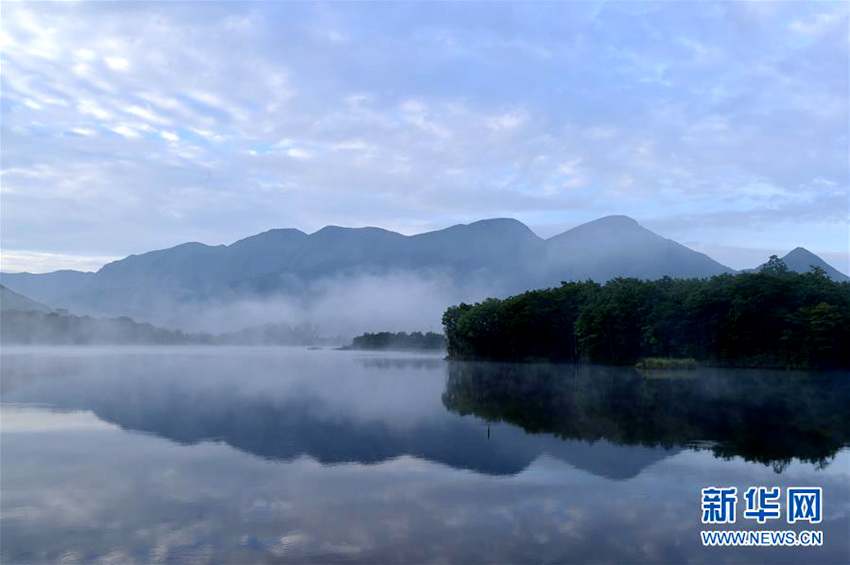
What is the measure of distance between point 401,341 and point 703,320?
9834cm

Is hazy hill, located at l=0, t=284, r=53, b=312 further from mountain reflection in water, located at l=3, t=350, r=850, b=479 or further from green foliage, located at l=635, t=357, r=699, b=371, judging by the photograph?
green foliage, located at l=635, t=357, r=699, b=371

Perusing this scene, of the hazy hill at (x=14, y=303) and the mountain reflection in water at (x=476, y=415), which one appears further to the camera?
the hazy hill at (x=14, y=303)

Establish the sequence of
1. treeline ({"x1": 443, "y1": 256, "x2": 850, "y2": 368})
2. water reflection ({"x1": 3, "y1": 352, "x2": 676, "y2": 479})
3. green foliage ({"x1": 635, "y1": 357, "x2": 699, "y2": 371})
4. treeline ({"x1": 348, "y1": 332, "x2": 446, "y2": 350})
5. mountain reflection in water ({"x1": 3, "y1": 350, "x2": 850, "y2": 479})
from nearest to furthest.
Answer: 1. water reflection ({"x1": 3, "y1": 352, "x2": 676, "y2": 479})
2. mountain reflection in water ({"x1": 3, "y1": 350, "x2": 850, "y2": 479})
3. treeline ({"x1": 443, "y1": 256, "x2": 850, "y2": 368})
4. green foliage ({"x1": 635, "y1": 357, "x2": 699, "y2": 371})
5. treeline ({"x1": 348, "y1": 332, "x2": 446, "y2": 350})

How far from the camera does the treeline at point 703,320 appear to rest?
155 feet

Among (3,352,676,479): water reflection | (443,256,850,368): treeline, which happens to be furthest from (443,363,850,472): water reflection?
(443,256,850,368): treeline

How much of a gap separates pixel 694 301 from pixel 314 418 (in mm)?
42031

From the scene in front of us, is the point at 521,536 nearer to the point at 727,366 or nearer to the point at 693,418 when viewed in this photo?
the point at 693,418

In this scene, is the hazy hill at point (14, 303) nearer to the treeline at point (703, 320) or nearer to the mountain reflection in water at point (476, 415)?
the treeline at point (703, 320)

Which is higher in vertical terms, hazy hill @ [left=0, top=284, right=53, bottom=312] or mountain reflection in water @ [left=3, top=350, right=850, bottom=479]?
hazy hill @ [left=0, top=284, right=53, bottom=312]

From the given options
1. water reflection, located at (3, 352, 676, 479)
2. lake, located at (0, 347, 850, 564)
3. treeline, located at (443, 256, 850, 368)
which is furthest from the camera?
treeline, located at (443, 256, 850, 368)

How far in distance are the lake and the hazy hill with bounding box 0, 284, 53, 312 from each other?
10577cm

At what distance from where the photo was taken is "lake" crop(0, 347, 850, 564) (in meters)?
8.11

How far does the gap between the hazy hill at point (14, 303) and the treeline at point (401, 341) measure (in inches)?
2571

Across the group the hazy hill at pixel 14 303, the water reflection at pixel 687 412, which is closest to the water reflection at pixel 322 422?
the water reflection at pixel 687 412
